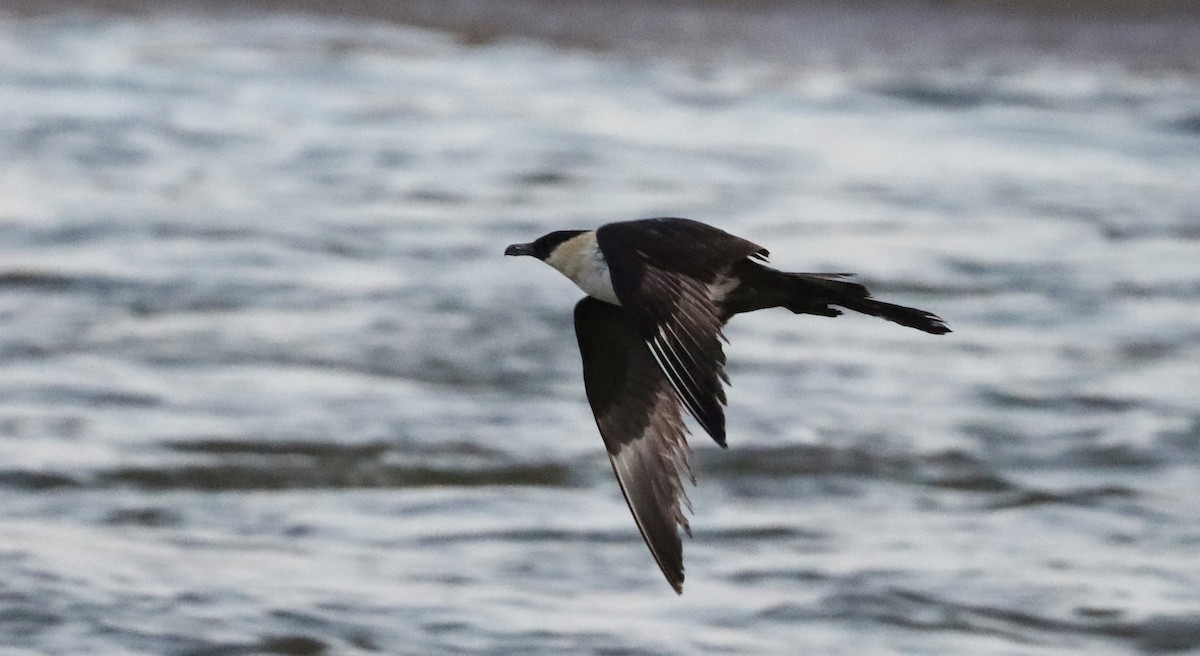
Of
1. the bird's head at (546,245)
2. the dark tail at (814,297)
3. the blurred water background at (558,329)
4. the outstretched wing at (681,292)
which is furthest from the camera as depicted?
the blurred water background at (558,329)

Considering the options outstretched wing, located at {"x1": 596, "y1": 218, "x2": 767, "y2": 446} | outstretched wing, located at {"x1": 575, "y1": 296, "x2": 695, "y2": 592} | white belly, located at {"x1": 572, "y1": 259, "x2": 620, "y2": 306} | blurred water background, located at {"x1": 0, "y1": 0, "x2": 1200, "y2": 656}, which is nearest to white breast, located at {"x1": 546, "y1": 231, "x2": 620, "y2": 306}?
white belly, located at {"x1": 572, "y1": 259, "x2": 620, "y2": 306}

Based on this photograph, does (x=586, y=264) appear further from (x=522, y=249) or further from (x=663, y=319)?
(x=663, y=319)

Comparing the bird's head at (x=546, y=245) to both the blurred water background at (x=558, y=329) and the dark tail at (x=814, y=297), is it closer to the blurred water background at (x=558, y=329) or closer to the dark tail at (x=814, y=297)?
the dark tail at (x=814, y=297)

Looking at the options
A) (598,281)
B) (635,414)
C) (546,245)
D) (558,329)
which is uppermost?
(558,329)

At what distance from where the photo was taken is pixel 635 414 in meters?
6.15

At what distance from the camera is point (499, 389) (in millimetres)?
11977

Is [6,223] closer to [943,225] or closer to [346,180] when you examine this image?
[346,180]

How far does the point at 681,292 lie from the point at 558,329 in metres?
7.90

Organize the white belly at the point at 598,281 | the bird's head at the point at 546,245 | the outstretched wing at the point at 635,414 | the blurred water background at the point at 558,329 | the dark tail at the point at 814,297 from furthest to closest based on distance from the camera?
the blurred water background at the point at 558,329, the outstretched wing at the point at 635,414, the bird's head at the point at 546,245, the white belly at the point at 598,281, the dark tail at the point at 814,297

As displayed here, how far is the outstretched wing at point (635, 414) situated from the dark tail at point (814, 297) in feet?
1.61

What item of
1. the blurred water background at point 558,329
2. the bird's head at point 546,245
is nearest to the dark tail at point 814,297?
the bird's head at point 546,245

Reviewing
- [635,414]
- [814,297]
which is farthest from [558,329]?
[814,297]

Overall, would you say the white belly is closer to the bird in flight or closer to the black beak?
the bird in flight

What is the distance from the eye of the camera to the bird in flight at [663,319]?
5.13 metres
